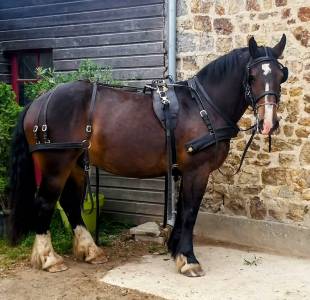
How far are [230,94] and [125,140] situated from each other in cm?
113

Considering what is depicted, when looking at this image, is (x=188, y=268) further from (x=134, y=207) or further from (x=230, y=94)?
(x=134, y=207)

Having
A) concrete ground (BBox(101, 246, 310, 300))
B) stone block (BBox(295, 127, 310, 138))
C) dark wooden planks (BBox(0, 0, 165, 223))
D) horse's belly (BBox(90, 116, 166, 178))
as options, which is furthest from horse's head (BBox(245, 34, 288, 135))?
dark wooden planks (BBox(0, 0, 165, 223))

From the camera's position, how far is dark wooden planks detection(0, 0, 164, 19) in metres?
6.43

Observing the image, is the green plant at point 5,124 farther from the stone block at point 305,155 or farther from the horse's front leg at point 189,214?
the stone block at point 305,155

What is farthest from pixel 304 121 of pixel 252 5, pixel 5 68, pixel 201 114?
pixel 5 68

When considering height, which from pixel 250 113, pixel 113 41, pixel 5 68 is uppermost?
pixel 113 41

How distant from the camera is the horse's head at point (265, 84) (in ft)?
13.9

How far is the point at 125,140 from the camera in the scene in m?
4.73

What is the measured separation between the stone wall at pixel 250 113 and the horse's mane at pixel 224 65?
3.21 ft

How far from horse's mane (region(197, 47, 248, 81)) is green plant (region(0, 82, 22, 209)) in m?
2.59

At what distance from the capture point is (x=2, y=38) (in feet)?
24.7

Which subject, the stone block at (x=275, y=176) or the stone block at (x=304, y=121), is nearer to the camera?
the stone block at (x=304, y=121)

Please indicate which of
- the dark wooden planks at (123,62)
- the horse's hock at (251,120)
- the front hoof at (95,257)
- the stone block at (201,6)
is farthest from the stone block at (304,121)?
the front hoof at (95,257)

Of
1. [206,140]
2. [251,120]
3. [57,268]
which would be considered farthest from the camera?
[251,120]
